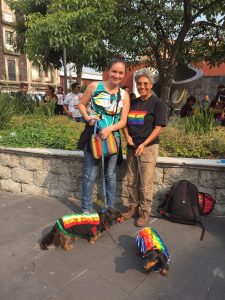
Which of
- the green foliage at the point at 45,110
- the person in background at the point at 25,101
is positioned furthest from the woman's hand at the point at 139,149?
the person in background at the point at 25,101

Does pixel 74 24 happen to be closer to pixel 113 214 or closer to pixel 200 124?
pixel 200 124

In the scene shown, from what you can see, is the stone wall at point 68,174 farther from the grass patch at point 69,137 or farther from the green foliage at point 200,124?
the green foliage at point 200,124

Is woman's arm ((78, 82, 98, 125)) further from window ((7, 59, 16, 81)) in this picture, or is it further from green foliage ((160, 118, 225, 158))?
window ((7, 59, 16, 81))

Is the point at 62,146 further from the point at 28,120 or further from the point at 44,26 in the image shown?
the point at 44,26

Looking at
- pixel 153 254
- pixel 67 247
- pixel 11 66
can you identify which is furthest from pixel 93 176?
pixel 11 66

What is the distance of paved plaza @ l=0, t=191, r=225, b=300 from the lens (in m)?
2.59

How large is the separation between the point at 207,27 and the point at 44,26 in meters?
4.67

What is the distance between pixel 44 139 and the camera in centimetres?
533

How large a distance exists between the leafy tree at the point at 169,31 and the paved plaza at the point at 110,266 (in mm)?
4341

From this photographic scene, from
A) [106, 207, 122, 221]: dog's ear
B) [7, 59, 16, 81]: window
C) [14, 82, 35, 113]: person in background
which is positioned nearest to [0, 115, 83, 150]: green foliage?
[14, 82, 35, 113]: person in background

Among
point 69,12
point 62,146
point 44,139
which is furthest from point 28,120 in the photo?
point 69,12

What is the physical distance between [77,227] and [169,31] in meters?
6.87

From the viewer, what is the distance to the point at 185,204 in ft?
12.2

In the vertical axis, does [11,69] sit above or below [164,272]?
above
